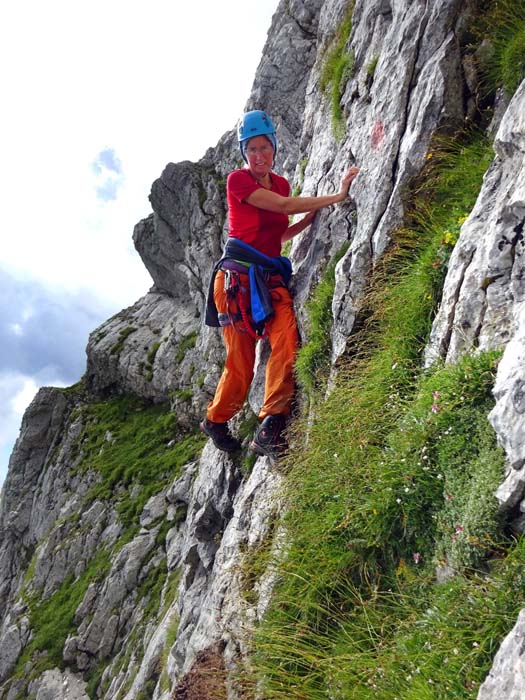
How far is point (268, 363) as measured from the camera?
27.4 feet

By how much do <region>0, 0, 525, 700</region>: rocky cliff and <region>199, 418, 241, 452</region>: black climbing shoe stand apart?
1.36ft

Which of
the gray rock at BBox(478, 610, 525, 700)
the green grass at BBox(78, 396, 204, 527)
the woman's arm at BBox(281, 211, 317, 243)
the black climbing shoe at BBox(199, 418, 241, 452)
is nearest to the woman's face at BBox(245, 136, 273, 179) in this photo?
the woman's arm at BBox(281, 211, 317, 243)

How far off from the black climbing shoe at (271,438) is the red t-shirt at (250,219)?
10.5 feet

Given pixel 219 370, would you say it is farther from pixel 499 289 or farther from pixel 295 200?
pixel 499 289

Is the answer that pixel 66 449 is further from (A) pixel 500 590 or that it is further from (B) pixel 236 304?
(A) pixel 500 590

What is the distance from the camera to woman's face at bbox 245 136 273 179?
8.62 metres

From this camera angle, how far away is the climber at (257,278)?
8266 millimetres

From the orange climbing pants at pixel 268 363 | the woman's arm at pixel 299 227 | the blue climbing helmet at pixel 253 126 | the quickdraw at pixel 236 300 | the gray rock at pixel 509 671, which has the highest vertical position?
the blue climbing helmet at pixel 253 126

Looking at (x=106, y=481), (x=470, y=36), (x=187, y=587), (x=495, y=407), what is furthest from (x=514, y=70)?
(x=106, y=481)

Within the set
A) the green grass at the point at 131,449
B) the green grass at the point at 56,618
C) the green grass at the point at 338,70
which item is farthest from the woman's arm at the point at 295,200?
the green grass at the point at 56,618

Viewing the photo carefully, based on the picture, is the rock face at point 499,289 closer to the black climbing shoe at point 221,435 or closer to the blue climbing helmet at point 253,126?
the blue climbing helmet at point 253,126

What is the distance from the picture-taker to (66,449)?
34500 millimetres

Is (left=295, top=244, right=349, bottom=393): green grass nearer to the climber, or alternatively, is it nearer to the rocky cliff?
the rocky cliff

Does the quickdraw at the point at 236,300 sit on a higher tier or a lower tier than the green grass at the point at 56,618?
higher
